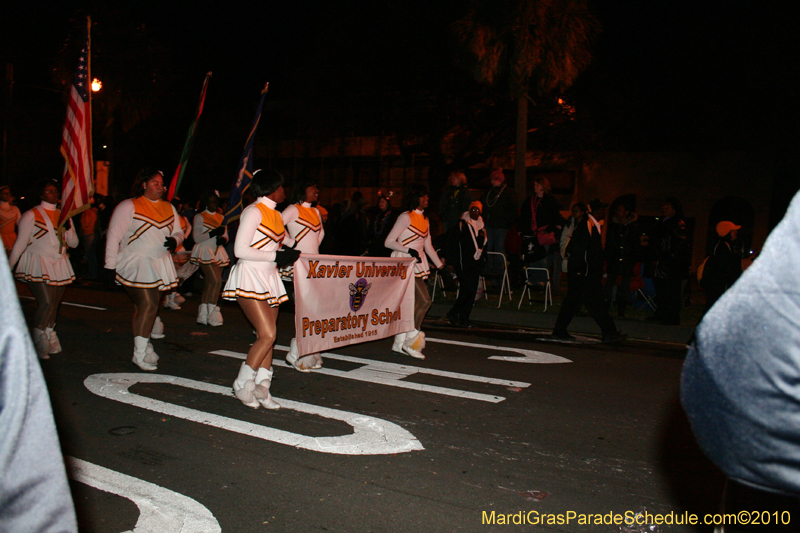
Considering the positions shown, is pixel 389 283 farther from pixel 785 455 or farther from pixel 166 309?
pixel 785 455

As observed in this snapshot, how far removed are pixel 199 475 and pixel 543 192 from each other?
9.95 m

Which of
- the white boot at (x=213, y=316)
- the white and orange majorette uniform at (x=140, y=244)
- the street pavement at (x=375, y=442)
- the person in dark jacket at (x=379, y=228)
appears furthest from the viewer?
the person in dark jacket at (x=379, y=228)

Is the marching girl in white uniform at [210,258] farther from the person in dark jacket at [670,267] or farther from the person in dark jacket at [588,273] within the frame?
the person in dark jacket at [670,267]

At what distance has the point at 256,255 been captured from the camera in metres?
5.14

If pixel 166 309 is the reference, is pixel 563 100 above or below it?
above

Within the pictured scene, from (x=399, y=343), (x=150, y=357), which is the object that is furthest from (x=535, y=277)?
(x=150, y=357)

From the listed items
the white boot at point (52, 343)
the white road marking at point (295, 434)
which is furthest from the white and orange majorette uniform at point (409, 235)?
the white boot at point (52, 343)

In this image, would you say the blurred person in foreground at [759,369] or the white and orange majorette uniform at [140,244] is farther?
the white and orange majorette uniform at [140,244]

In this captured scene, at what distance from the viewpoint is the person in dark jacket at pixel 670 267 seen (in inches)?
422

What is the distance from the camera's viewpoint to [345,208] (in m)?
Answer: 14.5

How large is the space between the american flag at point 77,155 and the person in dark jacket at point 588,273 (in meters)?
6.29

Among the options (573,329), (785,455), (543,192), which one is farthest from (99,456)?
(543,192)

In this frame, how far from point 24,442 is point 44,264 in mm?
6945
